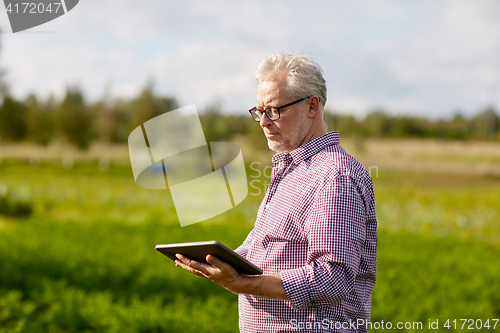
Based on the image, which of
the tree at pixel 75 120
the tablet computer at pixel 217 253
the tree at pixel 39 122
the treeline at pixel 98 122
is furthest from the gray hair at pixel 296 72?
the tree at pixel 39 122

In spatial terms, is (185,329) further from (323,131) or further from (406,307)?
(323,131)

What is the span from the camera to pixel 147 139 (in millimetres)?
3232

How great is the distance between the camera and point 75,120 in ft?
77.0

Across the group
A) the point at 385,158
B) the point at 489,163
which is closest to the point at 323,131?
the point at 385,158

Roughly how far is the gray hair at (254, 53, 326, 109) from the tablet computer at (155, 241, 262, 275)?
61cm

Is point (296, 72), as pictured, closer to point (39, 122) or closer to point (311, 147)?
point (311, 147)

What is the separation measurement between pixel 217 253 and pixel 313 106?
65 cm

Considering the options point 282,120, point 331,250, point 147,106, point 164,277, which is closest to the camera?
point 331,250

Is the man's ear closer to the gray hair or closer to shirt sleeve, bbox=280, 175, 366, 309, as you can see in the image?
the gray hair

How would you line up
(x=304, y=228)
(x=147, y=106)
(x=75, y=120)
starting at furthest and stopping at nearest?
1. (x=75, y=120)
2. (x=147, y=106)
3. (x=304, y=228)

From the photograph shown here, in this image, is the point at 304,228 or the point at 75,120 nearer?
the point at 304,228

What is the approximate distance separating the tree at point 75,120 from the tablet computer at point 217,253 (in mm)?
23687

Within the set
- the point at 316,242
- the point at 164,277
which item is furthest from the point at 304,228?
the point at 164,277

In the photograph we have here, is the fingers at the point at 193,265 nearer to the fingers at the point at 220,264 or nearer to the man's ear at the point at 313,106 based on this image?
the fingers at the point at 220,264
